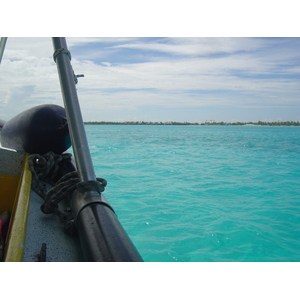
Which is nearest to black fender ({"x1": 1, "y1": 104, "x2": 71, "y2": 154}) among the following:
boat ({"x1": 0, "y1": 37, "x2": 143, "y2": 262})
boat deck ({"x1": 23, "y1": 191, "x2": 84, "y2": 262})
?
boat ({"x1": 0, "y1": 37, "x2": 143, "y2": 262})

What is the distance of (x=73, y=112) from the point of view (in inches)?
67.4

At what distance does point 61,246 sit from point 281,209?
5035 millimetres

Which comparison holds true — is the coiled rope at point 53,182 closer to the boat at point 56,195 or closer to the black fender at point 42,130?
the boat at point 56,195

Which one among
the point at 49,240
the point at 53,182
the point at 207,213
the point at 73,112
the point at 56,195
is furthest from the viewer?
the point at 207,213

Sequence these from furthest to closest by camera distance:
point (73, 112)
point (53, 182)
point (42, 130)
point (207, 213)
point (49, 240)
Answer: point (207, 213) < point (42, 130) < point (53, 182) < point (73, 112) < point (49, 240)

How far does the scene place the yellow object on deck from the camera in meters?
0.99

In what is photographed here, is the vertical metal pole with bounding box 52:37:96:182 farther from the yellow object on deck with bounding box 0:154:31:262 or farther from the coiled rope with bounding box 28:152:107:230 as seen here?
the yellow object on deck with bounding box 0:154:31:262

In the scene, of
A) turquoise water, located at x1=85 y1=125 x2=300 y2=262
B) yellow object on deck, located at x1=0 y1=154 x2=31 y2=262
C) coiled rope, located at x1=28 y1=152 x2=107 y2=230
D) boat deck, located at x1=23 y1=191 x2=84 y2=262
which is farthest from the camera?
turquoise water, located at x1=85 y1=125 x2=300 y2=262

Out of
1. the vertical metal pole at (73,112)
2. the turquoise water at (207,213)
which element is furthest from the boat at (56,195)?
the turquoise water at (207,213)

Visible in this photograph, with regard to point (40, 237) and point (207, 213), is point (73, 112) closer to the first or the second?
point (40, 237)

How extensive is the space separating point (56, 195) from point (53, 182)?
45cm

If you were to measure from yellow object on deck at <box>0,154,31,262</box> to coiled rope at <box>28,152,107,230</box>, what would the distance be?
0.07 metres

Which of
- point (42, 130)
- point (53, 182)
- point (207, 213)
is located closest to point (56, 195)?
point (53, 182)

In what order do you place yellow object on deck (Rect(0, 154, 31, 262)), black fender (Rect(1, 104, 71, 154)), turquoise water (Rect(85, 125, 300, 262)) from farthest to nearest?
turquoise water (Rect(85, 125, 300, 262)) < black fender (Rect(1, 104, 71, 154)) < yellow object on deck (Rect(0, 154, 31, 262))
